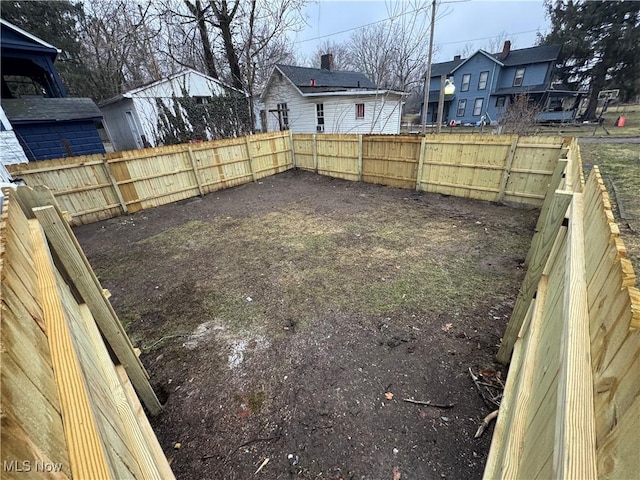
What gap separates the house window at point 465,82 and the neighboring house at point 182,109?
918 inches

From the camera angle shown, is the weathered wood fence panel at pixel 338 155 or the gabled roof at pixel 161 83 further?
the gabled roof at pixel 161 83

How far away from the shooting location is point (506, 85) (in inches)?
1006

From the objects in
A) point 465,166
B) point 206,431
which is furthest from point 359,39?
point 206,431

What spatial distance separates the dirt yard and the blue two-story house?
24748 mm

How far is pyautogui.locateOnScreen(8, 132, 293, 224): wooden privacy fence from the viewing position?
6555 mm

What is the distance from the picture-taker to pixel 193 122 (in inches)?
533

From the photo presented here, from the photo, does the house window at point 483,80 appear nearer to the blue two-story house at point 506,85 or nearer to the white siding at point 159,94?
the blue two-story house at point 506,85

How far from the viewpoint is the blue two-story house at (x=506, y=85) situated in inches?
928

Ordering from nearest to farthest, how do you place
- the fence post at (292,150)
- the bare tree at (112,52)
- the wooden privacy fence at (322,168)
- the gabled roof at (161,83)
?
the wooden privacy fence at (322,168)
the fence post at (292,150)
the gabled roof at (161,83)
the bare tree at (112,52)

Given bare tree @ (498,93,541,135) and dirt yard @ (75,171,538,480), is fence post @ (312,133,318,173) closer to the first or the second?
dirt yard @ (75,171,538,480)

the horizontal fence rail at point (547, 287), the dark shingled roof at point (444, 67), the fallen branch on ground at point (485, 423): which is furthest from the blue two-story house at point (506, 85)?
→ the fallen branch on ground at point (485, 423)

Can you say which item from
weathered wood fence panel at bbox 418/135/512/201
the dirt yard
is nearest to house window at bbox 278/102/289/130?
weathered wood fence panel at bbox 418/135/512/201

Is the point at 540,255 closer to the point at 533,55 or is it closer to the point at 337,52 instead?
the point at 533,55

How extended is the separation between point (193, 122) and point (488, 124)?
81.8ft
